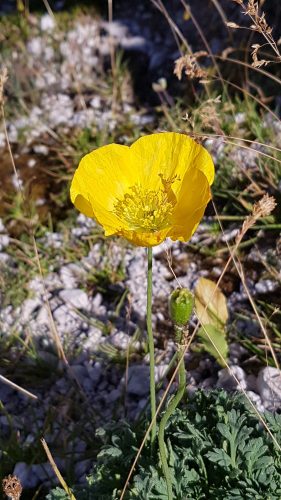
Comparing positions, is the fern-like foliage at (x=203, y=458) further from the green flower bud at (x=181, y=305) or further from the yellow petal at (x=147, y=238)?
the yellow petal at (x=147, y=238)

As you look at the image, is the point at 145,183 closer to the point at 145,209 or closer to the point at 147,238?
the point at 145,209

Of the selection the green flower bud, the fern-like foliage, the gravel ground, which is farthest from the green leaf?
the green flower bud

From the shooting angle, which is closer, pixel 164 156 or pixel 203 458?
Result: pixel 164 156

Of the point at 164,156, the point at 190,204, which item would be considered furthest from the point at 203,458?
the point at 164,156

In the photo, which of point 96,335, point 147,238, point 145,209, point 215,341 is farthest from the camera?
point 96,335

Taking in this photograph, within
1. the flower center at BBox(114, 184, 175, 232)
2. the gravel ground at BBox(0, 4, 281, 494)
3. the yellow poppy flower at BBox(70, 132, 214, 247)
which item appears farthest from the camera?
the gravel ground at BBox(0, 4, 281, 494)

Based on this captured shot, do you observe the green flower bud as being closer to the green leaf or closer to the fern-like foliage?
the fern-like foliage

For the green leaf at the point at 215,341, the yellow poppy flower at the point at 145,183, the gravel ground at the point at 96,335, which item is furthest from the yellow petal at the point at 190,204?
the green leaf at the point at 215,341
